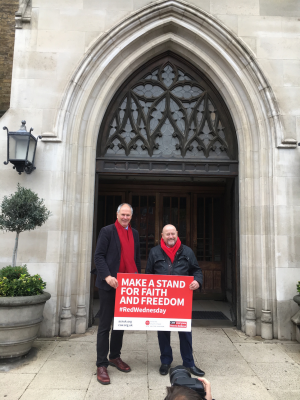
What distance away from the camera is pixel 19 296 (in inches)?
150

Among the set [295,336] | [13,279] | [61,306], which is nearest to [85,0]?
[13,279]

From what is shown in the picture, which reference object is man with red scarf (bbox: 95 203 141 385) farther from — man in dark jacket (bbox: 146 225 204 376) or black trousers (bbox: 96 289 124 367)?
man in dark jacket (bbox: 146 225 204 376)

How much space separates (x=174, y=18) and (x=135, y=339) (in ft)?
19.2

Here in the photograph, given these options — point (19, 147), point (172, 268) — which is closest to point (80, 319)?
point (172, 268)

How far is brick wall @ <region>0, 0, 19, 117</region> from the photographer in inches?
307

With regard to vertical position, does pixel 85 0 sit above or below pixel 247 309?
above

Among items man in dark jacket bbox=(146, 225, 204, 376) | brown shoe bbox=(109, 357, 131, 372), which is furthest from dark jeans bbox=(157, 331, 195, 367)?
brown shoe bbox=(109, 357, 131, 372)

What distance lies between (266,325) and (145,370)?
2.35 meters

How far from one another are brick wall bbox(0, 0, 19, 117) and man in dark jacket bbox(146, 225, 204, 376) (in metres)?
6.55

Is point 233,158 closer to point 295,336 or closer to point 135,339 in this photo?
point 295,336

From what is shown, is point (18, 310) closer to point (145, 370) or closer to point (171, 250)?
Result: point (145, 370)

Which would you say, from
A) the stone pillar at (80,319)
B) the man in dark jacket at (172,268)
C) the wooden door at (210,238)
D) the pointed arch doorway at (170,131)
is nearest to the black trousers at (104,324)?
the man in dark jacket at (172,268)

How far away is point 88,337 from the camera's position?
4621mm

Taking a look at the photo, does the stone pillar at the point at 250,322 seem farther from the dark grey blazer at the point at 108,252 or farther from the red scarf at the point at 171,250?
the dark grey blazer at the point at 108,252
